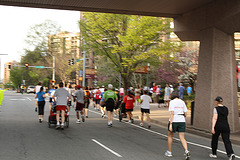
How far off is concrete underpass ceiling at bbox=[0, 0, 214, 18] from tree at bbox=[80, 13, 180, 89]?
7216 mm

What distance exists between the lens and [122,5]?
14.1 meters

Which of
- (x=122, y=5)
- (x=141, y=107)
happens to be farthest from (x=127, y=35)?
(x=141, y=107)

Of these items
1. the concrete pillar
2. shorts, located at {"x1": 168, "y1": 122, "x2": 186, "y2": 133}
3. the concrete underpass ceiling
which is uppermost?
the concrete underpass ceiling

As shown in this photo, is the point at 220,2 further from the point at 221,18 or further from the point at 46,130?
the point at 46,130

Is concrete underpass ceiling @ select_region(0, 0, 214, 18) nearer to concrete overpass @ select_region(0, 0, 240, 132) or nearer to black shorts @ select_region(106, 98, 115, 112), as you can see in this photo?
concrete overpass @ select_region(0, 0, 240, 132)

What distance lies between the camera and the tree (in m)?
22.7

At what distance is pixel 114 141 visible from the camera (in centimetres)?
1052

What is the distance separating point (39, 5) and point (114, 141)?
7.36 metres

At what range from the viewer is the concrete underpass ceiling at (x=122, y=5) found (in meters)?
13.5

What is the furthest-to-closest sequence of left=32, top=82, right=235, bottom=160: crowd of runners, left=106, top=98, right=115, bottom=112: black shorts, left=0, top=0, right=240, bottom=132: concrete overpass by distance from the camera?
1. left=106, top=98, right=115, bottom=112: black shorts
2. left=0, top=0, right=240, bottom=132: concrete overpass
3. left=32, top=82, right=235, bottom=160: crowd of runners

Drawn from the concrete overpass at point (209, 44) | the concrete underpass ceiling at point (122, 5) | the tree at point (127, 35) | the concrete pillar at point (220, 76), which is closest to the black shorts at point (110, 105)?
the concrete overpass at point (209, 44)

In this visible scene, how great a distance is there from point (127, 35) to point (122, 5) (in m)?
8.19

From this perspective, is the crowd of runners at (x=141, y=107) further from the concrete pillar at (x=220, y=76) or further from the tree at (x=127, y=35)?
the tree at (x=127, y=35)

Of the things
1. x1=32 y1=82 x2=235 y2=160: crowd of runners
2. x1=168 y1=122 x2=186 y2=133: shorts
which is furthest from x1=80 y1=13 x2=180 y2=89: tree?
x1=168 y1=122 x2=186 y2=133: shorts
